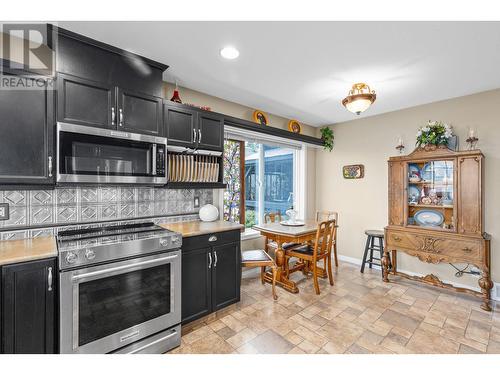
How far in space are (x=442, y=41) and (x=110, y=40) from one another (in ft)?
8.92

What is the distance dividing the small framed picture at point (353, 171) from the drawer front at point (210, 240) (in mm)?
2626

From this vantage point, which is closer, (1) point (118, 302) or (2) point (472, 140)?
(1) point (118, 302)

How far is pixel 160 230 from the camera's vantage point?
223 cm

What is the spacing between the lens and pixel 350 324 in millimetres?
2375

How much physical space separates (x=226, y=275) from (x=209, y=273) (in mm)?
229

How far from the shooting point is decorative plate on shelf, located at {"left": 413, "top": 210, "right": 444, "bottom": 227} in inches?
124

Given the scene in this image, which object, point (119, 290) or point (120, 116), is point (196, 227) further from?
point (120, 116)

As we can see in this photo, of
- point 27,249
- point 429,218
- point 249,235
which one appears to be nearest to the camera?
point 27,249

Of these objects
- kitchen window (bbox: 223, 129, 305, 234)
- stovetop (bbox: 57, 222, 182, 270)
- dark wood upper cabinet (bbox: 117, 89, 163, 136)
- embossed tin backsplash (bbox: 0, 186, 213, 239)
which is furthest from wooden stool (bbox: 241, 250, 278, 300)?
dark wood upper cabinet (bbox: 117, 89, 163, 136)

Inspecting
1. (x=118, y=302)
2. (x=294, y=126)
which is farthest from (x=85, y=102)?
(x=294, y=126)

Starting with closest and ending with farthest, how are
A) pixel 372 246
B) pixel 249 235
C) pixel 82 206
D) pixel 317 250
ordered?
1. pixel 82 206
2. pixel 317 250
3. pixel 249 235
4. pixel 372 246

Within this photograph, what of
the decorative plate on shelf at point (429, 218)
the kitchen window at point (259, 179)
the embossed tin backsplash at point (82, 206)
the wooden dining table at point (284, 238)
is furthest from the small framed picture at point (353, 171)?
the embossed tin backsplash at point (82, 206)
